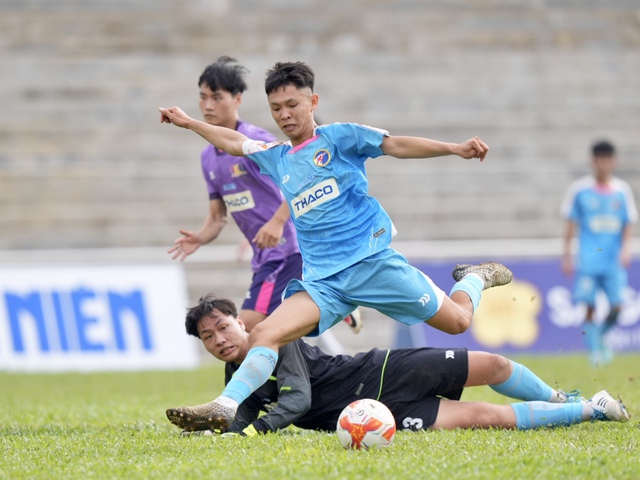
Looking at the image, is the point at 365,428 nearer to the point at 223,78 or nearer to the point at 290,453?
the point at 290,453

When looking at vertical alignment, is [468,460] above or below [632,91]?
below

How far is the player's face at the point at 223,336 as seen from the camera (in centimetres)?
598

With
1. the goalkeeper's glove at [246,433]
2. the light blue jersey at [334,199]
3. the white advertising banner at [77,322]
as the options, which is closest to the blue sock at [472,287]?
the light blue jersey at [334,199]

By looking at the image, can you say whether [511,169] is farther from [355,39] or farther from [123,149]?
[123,149]

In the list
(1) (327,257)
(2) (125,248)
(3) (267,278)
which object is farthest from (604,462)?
(2) (125,248)

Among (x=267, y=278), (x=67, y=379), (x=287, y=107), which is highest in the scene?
(x=287, y=107)

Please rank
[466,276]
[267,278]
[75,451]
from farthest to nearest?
[267,278] < [466,276] < [75,451]

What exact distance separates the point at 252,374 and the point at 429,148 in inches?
61.1

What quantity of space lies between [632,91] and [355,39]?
17.8 ft

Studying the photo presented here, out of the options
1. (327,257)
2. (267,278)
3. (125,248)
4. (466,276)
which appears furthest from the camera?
(125,248)

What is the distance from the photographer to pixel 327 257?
6.01m

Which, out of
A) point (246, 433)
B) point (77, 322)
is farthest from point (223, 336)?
point (77, 322)

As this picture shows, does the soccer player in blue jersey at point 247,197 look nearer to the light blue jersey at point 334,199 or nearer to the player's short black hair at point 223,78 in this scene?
the player's short black hair at point 223,78

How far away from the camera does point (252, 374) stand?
5.61 m
